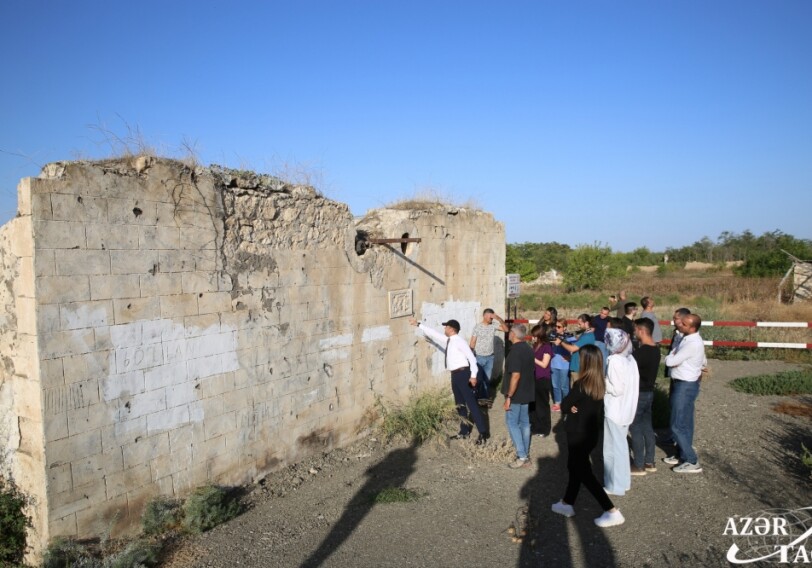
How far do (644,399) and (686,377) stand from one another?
0.52m

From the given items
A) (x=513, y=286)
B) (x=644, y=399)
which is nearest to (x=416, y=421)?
(x=644, y=399)

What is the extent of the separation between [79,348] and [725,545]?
559cm

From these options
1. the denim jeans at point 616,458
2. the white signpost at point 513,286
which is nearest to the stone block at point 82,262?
the denim jeans at point 616,458

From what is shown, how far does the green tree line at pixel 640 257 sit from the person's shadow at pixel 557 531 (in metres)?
26.2

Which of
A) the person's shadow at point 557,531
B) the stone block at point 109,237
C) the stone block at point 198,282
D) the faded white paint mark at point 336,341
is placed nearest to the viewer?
the person's shadow at point 557,531

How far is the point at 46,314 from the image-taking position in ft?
13.4

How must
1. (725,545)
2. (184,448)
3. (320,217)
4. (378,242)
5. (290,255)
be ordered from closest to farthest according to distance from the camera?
(725,545) → (184,448) → (290,255) → (320,217) → (378,242)

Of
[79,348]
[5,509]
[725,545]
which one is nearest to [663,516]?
[725,545]

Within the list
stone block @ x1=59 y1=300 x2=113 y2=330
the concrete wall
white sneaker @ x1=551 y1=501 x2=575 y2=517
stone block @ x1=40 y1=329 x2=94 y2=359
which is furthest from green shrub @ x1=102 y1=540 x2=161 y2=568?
white sneaker @ x1=551 y1=501 x2=575 y2=517

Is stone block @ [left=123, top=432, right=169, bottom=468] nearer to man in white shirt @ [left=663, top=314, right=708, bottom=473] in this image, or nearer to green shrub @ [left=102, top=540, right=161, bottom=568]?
green shrub @ [left=102, top=540, right=161, bottom=568]

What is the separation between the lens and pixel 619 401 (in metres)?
4.96

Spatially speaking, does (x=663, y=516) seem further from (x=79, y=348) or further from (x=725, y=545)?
(x=79, y=348)

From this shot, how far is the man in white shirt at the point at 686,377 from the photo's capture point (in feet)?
18.6

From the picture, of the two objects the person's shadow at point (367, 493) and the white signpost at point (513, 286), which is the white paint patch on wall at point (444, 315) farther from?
the person's shadow at point (367, 493)
